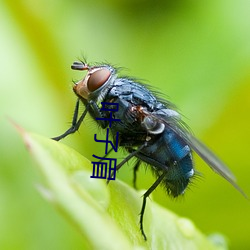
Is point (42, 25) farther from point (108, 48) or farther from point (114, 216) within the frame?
point (114, 216)

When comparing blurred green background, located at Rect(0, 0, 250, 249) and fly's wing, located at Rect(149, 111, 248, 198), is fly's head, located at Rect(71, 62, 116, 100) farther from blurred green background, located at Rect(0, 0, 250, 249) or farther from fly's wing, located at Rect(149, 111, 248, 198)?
blurred green background, located at Rect(0, 0, 250, 249)

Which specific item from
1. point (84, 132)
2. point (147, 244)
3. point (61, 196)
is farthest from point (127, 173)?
point (61, 196)

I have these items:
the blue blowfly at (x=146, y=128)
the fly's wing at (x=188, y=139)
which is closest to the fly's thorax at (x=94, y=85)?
the blue blowfly at (x=146, y=128)

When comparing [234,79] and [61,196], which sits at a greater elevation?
[61,196]

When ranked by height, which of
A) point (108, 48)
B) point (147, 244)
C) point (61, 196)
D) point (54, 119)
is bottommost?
point (54, 119)

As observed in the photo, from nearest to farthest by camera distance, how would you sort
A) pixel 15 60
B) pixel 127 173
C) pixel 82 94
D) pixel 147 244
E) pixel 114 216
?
pixel 114 216, pixel 147 244, pixel 82 94, pixel 127 173, pixel 15 60

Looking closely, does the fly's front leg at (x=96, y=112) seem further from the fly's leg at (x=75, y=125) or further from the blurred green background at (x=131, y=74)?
the blurred green background at (x=131, y=74)

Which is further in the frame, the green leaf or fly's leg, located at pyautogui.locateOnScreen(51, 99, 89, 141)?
fly's leg, located at pyautogui.locateOnScreen(51, 99, 89, 141)

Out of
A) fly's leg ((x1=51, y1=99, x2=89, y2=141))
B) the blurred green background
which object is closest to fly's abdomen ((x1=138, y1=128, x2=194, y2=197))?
fly's leg ((x1=51, y1=99, x2=89, y2=141))
